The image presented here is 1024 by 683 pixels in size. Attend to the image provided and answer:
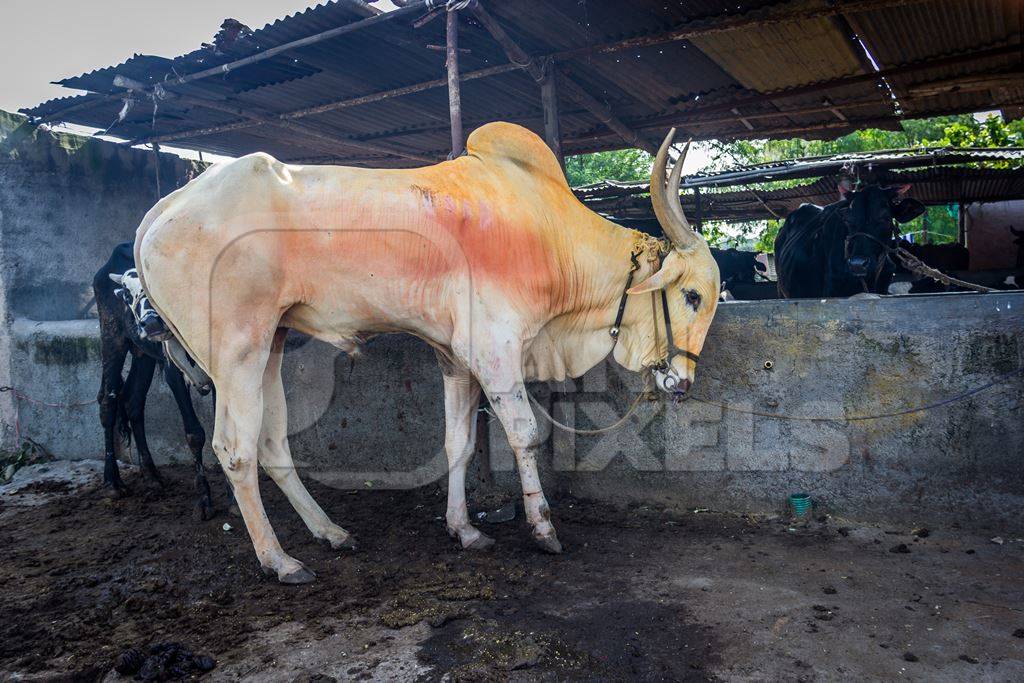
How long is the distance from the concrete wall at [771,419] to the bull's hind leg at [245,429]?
137 centimetres

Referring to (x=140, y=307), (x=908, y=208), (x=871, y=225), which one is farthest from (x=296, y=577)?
(x=908, y=208)

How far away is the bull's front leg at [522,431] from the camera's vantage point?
372 centimetres

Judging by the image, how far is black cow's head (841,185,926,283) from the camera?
19.0 ft

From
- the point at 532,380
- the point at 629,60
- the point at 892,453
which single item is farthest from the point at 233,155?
the point at 892,453

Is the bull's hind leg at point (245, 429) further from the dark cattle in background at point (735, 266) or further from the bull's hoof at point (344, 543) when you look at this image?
the dark cattle in background at point (735, 266)

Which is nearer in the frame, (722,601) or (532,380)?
(722,601)

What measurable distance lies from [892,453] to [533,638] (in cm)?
219

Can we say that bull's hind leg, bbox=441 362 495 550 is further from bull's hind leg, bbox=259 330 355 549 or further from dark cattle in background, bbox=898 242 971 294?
dark cattle in background, bbox=898 242 971 294

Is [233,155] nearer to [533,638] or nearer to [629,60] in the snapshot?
[629,60]

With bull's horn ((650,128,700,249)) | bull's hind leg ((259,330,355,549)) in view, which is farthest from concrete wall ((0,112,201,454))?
bull's horn ((650,128,700,249))

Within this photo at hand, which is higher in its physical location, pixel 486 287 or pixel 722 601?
pixel 486 287

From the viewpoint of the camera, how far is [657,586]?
3.40 metres

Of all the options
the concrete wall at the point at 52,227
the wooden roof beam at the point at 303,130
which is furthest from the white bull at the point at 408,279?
the concrete wall at the point at 52,227

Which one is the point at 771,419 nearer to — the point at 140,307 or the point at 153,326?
the point at 153,326
